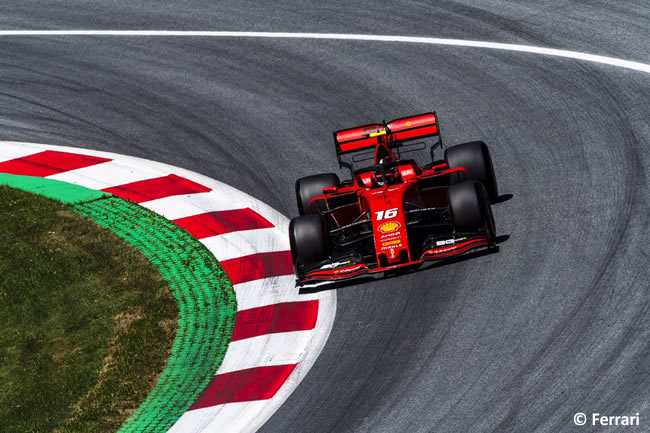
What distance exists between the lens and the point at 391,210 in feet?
32.4

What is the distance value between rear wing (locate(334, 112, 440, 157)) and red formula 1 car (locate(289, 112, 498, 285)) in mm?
12

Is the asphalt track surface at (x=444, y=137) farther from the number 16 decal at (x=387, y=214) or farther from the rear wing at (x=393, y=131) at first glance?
the rear wing at (x=393, y=131)

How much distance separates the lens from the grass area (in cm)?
896

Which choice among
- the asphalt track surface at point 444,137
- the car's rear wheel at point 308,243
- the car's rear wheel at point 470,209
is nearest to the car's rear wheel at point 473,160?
the asphalt track surface at point 444,137

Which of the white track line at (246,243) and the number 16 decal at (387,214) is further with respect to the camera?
the white track line at (246,243)

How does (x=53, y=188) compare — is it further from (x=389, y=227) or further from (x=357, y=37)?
(x=357, y=37)

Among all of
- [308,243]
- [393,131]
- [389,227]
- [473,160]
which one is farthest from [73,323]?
[473,160]

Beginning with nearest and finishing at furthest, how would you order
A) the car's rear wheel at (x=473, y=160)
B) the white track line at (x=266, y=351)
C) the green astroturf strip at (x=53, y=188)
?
the white track line at (x=266, y=351)
the car's rear wheel at (x=473, y=160)
the green astroturf strip at (x=53, y=188)

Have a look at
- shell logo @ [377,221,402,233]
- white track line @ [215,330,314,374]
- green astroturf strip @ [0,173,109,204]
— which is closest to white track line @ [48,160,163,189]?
green astroturf strip @ [0,173,109,204]

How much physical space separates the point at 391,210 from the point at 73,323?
11.6ft

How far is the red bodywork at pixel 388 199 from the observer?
31.6ft

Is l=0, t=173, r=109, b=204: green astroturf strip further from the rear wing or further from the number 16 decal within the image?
the number 16 decal

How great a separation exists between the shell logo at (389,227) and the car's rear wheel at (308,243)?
0.63 metres

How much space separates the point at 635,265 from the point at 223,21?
1043 centimetres
